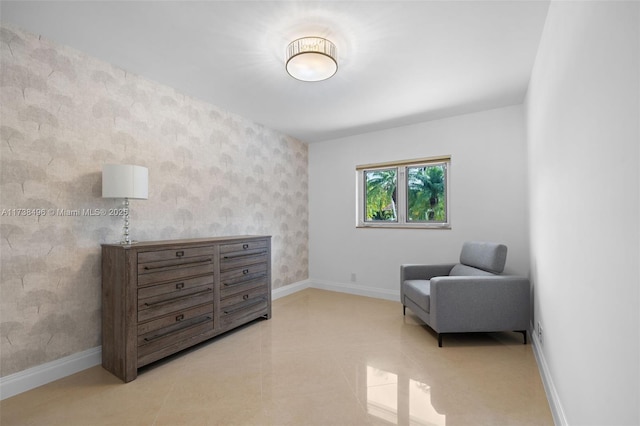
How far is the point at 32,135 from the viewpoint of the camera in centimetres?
210

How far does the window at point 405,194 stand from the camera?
4074mm

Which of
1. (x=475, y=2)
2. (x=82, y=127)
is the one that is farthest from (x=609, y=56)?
(x=82, y=127)

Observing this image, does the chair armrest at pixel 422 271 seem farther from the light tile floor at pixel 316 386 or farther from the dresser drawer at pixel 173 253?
the dresser drawer at pixel 173 253

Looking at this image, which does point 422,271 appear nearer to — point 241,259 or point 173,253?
point 241,259

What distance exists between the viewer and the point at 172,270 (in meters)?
2.49

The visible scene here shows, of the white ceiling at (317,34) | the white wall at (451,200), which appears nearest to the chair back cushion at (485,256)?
the white wall at (451,200)

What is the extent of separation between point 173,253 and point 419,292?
2378 mm

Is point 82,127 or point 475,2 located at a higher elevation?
point 475,2

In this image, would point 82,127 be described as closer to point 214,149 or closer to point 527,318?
point 214,149

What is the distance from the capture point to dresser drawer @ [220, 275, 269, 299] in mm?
2971

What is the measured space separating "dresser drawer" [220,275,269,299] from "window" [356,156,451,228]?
1884 millimetres

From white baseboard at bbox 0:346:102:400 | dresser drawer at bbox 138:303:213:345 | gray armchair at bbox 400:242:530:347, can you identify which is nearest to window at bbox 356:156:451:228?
gray armchair at bbox 400:242:530:347

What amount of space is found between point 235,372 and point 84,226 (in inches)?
65.5

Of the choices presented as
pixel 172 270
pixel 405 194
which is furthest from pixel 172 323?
pixel 405 194
